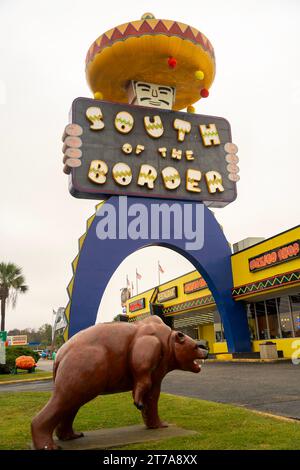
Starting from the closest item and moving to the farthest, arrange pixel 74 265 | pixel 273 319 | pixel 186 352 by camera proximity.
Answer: pixel 186 352
pixel 74 265
pixel 273 319

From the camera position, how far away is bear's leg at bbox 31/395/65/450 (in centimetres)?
425

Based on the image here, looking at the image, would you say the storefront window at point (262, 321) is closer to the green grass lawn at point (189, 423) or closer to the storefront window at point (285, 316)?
the storefront window at point (285, 316)

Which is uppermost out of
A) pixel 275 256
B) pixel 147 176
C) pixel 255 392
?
pixel 147 176

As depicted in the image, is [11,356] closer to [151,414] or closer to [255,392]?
[255,392]

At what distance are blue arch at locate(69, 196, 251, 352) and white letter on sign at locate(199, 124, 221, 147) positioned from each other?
3776 mm

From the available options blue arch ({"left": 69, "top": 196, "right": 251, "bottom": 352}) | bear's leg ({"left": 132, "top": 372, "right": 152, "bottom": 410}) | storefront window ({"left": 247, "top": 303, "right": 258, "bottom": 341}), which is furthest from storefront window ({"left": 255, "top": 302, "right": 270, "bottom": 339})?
bear's leg ({"left": 132, "top": 372, "right": 152, "bottom": 410})

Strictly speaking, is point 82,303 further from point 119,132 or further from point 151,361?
point 151,361

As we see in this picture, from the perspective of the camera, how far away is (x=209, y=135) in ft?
74.4

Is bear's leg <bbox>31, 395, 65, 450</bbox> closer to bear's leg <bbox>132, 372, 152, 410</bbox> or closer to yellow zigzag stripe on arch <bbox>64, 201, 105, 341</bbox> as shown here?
bear's leg <bbox>132, 372, 152, 410</bbox>

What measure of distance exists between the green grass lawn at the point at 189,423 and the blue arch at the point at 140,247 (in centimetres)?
877

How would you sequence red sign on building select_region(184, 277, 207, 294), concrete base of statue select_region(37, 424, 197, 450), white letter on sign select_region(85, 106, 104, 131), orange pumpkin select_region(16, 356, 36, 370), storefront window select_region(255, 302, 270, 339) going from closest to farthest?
concrete base of statue select_region(37, 424, 197, 450) < white letter on sign select_region(85, 106, 104, 131) < orange pumpkin select_region(16, 356, 36, 370) < storefront window select_region(255, 302, 270, 339) < red sign on building select_region(184, 277, 207, 294)

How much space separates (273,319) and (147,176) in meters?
10.3

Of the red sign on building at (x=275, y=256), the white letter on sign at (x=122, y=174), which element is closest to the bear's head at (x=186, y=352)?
the red sign on building at (x=275, y=256)

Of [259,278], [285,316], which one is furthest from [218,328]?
[259,278]
